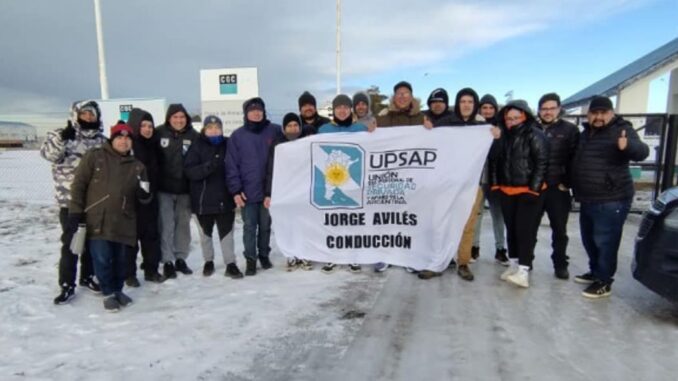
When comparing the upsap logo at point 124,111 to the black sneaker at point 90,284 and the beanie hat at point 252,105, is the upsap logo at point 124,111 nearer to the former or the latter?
the beanie hat at point 252,105

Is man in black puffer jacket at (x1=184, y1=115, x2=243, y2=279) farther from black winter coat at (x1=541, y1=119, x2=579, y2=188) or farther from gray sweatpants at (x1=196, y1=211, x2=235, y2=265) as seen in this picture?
black winter coat at (x1=541, y1=119, x2=579, y2=188)

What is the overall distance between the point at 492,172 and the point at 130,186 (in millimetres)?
3951

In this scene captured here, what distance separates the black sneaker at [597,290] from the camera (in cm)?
441

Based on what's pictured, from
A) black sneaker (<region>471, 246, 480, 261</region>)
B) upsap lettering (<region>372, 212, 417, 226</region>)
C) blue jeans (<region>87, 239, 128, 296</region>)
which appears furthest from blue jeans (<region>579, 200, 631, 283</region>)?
blue jeans (<region>87, 239, 128, 296</region>)

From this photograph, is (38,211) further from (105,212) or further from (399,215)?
(399,215)

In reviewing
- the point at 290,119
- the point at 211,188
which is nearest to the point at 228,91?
the point at 290,119

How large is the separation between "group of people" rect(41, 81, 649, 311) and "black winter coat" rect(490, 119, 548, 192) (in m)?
0.01

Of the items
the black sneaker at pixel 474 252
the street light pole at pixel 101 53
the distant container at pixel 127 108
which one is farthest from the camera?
the street light pole at pixel 101 53

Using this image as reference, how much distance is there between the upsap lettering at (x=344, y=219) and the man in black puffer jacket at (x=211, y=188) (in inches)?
45.8

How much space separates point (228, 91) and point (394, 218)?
18.4ft

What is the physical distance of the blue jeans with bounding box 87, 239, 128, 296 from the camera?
13.4ft

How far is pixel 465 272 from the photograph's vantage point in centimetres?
505

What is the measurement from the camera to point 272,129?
17.2ft

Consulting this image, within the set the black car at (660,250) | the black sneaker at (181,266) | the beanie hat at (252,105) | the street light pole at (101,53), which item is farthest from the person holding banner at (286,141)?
the street light pole at (101,53)
